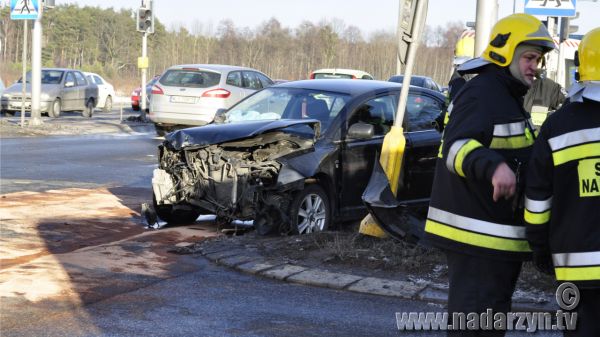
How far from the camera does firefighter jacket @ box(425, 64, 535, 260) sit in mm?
3924

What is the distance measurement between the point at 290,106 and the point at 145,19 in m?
18.2

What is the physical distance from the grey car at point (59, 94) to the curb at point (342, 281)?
21.4m

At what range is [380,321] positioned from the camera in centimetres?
588

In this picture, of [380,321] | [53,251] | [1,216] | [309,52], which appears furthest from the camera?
[309,52]

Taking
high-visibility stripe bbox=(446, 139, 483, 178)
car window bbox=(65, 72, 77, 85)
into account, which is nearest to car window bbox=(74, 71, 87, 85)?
car window bbox=(65, 72, 77, 85)

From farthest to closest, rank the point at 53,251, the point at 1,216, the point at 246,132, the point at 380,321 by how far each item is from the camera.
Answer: the point at 1,216 → the point at 246,132 → the point at 53,251 → the point at 380,321

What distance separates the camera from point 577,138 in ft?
11.8

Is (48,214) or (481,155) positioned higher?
(481,155)

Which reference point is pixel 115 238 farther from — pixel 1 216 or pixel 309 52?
pixel 309 52

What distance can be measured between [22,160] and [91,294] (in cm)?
965

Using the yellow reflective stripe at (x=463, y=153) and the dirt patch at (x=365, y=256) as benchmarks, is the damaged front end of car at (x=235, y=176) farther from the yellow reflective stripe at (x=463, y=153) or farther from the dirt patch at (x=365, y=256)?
the yellow reflective stripe at (x=463, y=153)

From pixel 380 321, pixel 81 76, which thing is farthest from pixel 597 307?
pixel 81 76

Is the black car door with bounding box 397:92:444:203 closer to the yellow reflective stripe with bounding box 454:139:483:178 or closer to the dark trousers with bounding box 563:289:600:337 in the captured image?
the yellow reflective stripe with bounding box 454:139:483:178

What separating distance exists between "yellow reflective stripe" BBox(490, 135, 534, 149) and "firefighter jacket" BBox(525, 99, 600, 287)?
307mm
